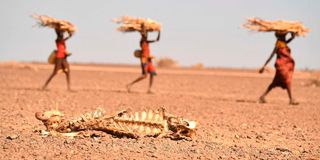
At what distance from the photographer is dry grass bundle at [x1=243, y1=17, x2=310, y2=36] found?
1764 centimetres

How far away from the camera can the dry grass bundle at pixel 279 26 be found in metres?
17.6

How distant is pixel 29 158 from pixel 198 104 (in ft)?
33.3

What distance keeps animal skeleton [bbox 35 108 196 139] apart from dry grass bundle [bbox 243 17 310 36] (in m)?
8.85

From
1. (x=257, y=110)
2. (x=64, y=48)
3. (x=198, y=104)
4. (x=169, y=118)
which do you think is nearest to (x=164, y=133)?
(x=169, y=118)

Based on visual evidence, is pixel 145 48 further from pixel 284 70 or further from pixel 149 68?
pixel 284 70

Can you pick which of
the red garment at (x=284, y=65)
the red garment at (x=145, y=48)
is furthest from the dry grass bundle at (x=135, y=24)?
the red garment at (x=284, y=65)

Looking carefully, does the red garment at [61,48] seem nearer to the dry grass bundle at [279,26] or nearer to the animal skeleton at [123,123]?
the dry grass bundle at [279,26]

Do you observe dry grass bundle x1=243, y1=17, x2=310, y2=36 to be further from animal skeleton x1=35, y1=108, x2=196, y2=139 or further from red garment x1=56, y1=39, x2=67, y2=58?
animal skeleton x1=35, y1=108, x2=196, y2=139

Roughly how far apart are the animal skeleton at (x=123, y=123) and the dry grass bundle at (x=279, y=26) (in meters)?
8.85

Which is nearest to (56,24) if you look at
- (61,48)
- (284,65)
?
(61,48)

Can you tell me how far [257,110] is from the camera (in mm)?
16188

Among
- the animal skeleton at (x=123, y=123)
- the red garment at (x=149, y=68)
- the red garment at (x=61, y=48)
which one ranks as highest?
the animal skeleton at (x=123, y=123)

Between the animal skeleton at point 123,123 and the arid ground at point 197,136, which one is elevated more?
the animal skeleton at point 123,123

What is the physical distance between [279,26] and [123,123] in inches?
365
